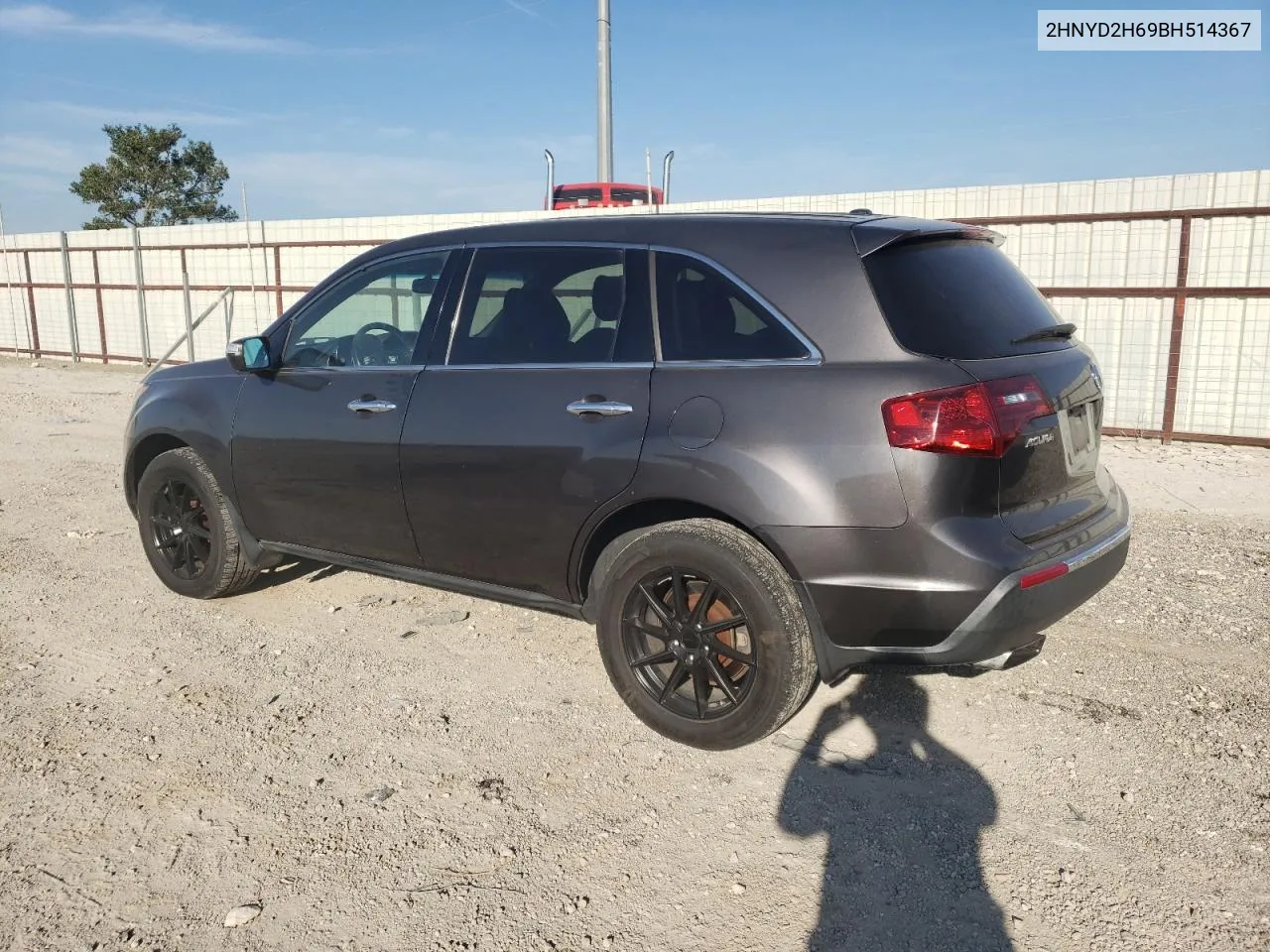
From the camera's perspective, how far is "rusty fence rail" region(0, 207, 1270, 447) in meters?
9.23

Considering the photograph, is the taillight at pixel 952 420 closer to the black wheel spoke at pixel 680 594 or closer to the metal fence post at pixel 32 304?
the black wheel spoke at pixel 680 594

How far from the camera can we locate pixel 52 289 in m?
19.4

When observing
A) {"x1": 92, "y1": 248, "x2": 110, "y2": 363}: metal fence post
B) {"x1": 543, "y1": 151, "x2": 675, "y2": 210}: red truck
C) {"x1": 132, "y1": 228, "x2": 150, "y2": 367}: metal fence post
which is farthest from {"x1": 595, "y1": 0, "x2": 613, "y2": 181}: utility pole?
{"x1": 92, "y1": 248, "x2": 110, "y2": 363}: metal fence post

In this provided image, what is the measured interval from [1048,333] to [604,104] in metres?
16.6

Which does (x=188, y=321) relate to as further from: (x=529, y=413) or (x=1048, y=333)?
(x=1048, y=333)

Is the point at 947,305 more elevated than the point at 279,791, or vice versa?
the point at 947,305

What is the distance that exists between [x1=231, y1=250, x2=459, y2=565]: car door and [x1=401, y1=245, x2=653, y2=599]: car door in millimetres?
148

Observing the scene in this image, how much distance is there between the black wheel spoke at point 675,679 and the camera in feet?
11.1

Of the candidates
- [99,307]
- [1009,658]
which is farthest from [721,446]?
[99,307]

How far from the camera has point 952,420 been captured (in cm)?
285

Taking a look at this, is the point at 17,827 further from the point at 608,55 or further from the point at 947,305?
the point at 608,55

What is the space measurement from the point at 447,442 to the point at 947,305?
6.13 feet

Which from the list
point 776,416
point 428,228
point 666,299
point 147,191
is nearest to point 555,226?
point 666,299

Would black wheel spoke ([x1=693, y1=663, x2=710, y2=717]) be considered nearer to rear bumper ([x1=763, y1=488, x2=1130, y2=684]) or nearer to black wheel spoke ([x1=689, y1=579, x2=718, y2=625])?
black wheel spoke ([x1=689, y1=579, x2=718, y2=625])
